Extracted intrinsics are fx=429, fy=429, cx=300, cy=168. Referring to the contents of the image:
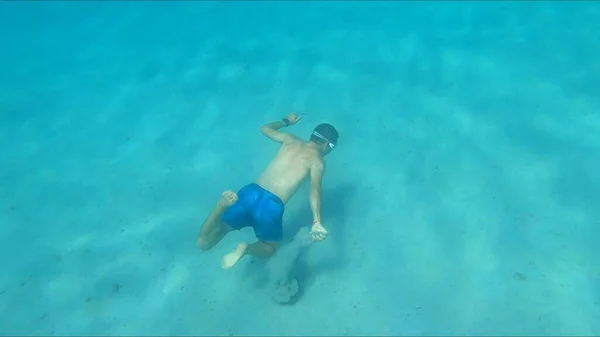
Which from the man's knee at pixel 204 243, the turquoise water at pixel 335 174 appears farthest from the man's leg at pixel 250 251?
the man's knee at pixel 204 243

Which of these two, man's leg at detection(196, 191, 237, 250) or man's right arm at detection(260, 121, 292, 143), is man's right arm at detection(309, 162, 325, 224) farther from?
man's leg at detection(196, 191, 237, 250)

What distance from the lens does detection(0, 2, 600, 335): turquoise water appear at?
5.30 m

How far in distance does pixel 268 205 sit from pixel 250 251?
594mm

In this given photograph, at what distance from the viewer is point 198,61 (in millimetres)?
11000

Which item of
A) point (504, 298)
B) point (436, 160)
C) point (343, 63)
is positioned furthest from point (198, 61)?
point (504, 298)

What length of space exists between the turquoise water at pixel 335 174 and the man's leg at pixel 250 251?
41cm

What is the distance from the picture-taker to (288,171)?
18.2ft

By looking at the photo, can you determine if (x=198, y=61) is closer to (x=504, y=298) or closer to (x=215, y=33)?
(x=215, y=33)

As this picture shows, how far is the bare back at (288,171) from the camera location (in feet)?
18.0

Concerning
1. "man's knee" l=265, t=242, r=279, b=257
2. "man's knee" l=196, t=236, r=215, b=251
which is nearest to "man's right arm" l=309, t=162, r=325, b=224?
"man's knee" l=265, t=242, r=279, b=257

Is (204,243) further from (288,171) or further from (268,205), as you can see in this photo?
(288,171)

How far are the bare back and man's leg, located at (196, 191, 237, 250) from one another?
697 mm

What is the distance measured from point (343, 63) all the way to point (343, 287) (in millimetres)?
6105

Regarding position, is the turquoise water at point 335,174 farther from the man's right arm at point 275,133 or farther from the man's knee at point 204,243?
the man's right arm at point 275,133
